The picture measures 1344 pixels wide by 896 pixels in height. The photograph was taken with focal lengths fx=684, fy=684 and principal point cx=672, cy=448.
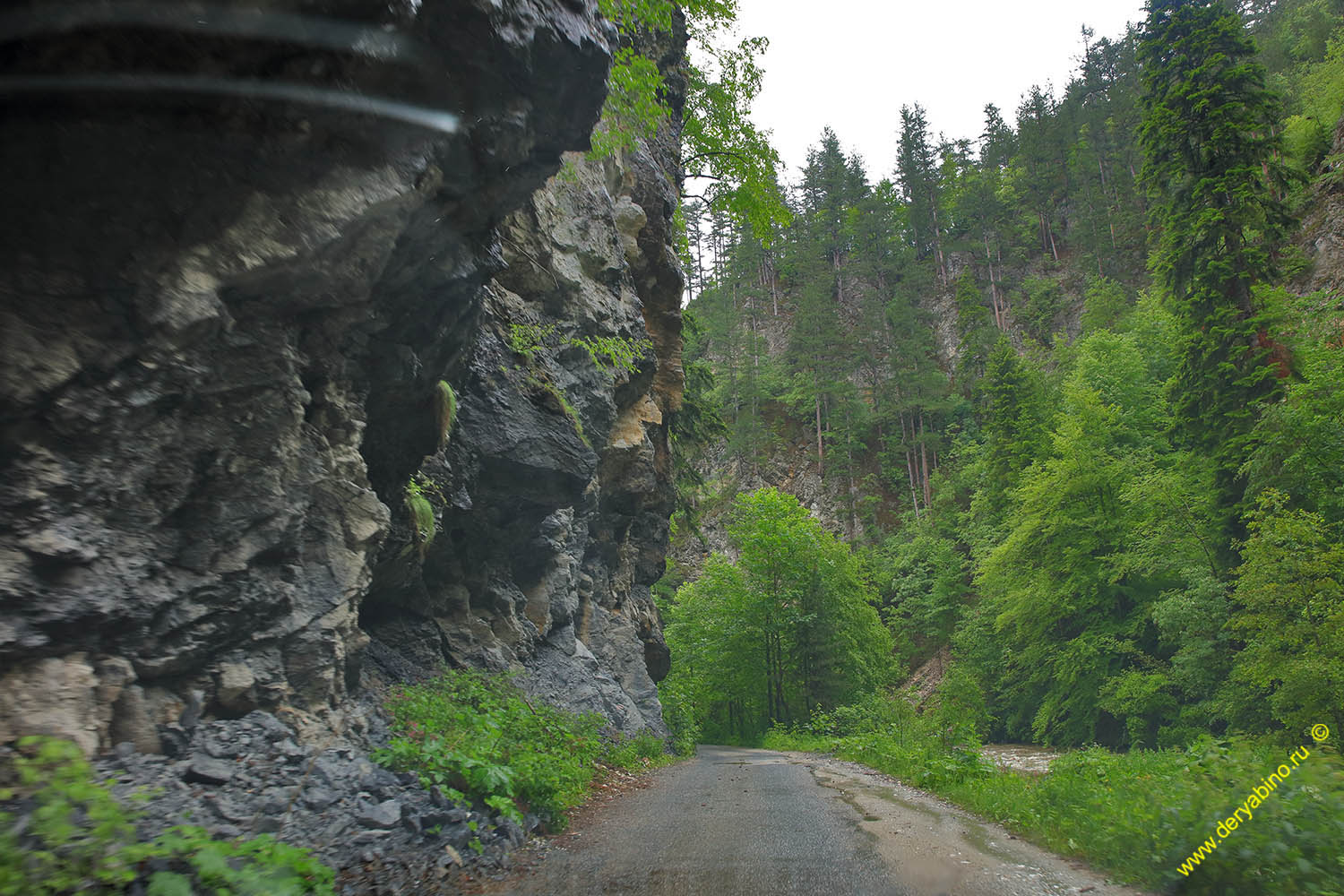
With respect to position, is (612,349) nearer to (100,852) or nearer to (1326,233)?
(100,852)

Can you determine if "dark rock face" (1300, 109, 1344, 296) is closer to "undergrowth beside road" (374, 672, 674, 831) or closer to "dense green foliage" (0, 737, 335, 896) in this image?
"undergrowth beside road" (374, 672, 674, 831)

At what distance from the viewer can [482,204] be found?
22.2 ft

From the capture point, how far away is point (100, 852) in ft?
11.1

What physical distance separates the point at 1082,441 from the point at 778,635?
12.7 m

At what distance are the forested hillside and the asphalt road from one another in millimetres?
8533

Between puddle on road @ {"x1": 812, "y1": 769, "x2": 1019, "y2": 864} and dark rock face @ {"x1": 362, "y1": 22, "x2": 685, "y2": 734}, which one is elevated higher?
dark rock face @ {"x1": 362, "y1": 22, "x2": 685, "y2": 734}

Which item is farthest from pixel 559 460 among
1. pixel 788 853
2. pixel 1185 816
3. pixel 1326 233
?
pixel 1326 233

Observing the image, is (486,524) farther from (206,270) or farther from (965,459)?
(965,459)

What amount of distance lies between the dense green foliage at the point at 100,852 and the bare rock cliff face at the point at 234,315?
37 cm

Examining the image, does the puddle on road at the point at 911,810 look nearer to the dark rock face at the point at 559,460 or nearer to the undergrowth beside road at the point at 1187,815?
the undergrowth beside road at the point at 1187,815

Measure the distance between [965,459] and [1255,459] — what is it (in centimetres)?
2752

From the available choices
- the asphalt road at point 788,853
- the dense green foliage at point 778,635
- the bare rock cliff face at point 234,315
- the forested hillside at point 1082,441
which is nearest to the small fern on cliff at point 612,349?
the bare rock cliff face at point 234,315

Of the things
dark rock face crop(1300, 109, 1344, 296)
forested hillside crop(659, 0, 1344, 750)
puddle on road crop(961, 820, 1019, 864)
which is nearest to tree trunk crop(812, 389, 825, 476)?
forested hillside crop(659, 0, 1344, 750)

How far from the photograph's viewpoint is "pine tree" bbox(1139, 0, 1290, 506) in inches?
645
